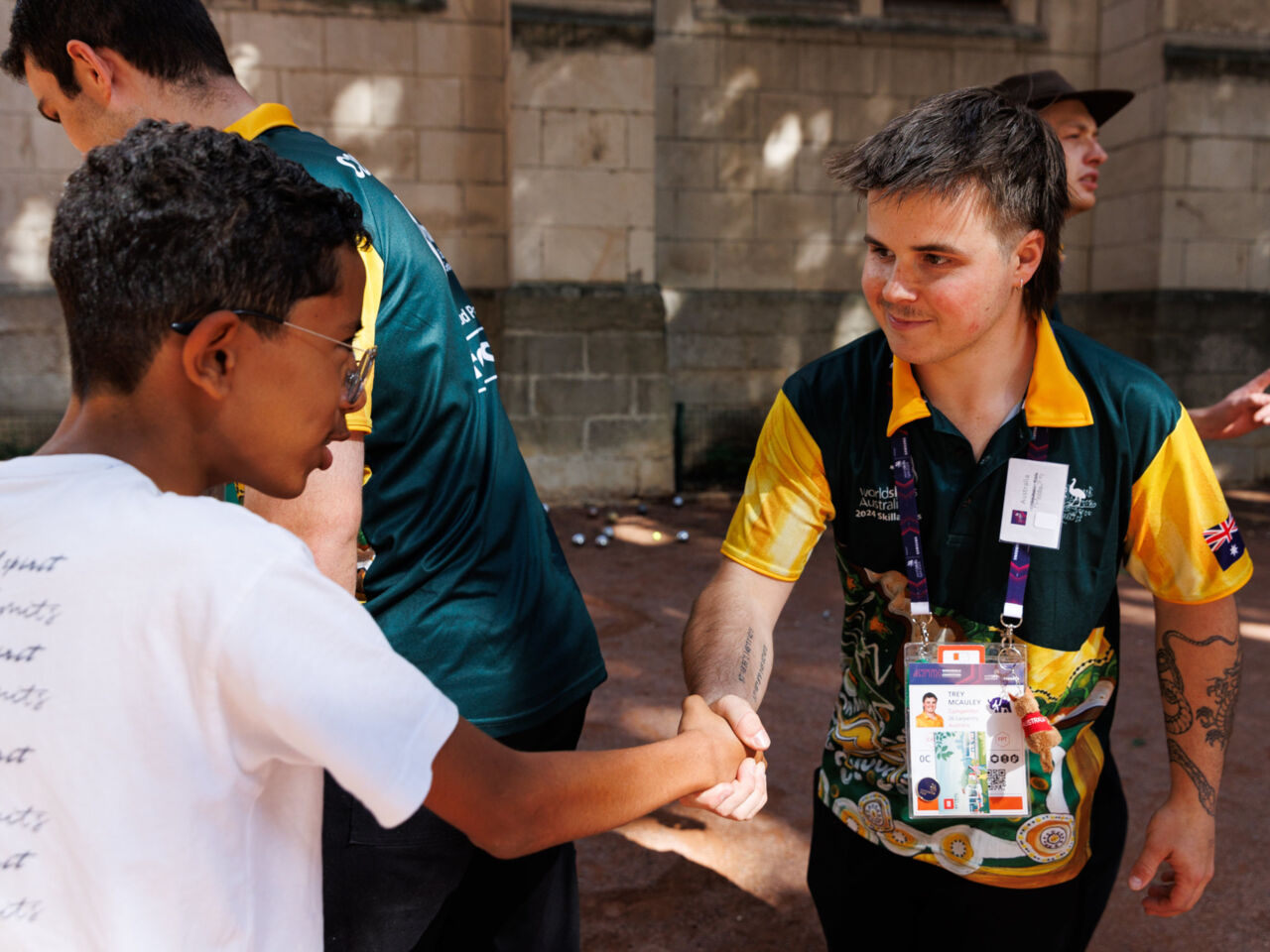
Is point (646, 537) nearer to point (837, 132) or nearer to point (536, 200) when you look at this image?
point (536, 200)

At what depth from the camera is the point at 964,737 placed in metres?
1.85

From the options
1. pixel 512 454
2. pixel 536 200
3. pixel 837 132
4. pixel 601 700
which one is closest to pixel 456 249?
pixel 536 200

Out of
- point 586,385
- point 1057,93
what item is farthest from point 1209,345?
point 1057,93

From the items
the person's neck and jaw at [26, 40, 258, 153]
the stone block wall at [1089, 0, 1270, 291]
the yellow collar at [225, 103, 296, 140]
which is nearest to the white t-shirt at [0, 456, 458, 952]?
the yellow collar at [225, 103, 296, 140]

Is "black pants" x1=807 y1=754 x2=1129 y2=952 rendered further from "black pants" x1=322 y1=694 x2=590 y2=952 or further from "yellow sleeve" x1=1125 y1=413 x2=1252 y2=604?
"black pants" x1=322 y1=694 x2=590 y2=952

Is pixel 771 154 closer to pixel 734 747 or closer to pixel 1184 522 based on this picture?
pixel 1184 522

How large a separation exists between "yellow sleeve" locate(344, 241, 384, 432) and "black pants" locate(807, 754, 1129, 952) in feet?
3.92

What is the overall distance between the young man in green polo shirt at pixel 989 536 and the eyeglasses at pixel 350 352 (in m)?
0.85

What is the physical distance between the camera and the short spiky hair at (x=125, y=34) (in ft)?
5.74

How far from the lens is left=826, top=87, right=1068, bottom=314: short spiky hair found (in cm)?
179

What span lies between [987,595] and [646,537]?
6.05 meters

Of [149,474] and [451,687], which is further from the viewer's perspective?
[451,687]

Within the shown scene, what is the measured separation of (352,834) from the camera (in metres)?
1.69

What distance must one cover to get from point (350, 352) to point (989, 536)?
116 cm
